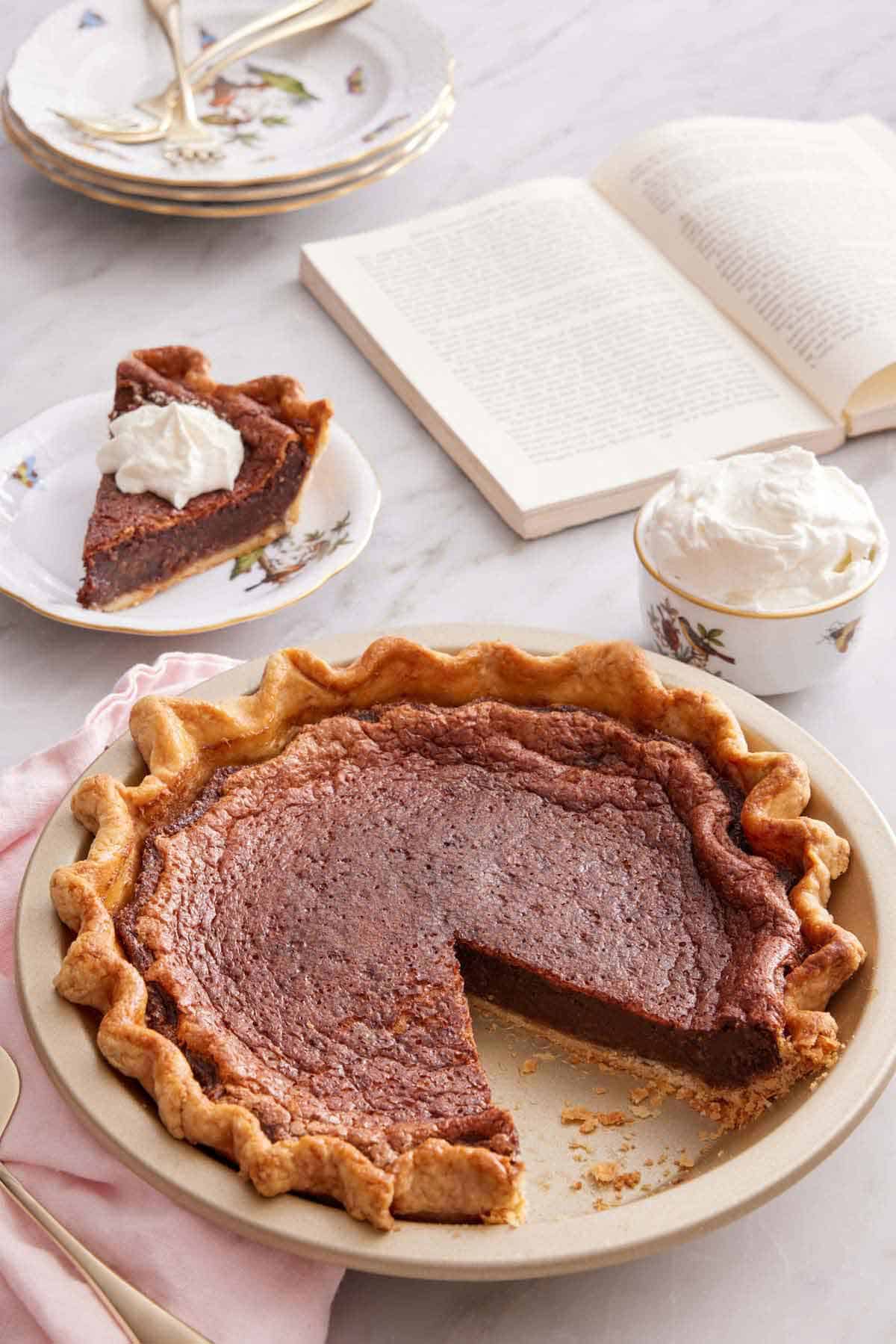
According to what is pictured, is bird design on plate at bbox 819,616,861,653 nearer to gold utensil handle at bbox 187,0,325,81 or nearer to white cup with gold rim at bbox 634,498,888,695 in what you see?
white cup with gold rim at bbox 634,498,888,695

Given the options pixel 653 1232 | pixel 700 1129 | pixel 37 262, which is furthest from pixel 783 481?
pixel 37 262

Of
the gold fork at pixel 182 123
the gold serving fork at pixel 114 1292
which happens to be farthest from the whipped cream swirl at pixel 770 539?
the gold fork at pixel 182 123

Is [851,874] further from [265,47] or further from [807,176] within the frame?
[265,47]

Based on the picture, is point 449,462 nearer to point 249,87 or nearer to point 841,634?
point 841,634

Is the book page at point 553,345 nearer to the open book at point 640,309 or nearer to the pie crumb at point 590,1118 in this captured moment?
the open book at point 640,309

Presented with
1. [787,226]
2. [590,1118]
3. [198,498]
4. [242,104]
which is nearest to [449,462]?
[198,498]
